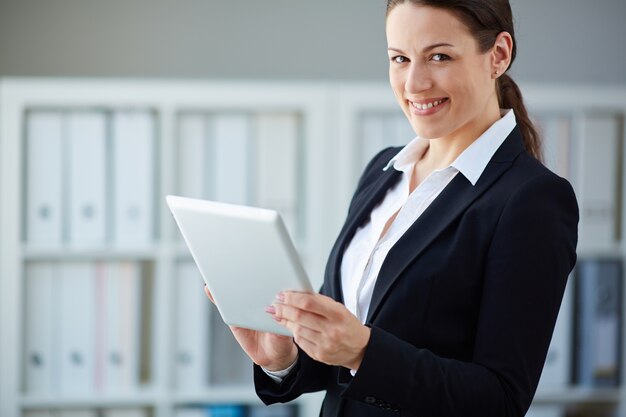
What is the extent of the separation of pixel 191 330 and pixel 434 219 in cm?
160

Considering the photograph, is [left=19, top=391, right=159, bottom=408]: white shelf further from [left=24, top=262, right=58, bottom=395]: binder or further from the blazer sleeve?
the blazer sleeve

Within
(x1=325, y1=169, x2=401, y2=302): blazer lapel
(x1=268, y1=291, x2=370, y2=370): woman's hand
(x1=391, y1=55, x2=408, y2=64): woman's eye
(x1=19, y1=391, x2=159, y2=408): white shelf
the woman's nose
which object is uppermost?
(x1=391, y1=55, x2=408, y2=64): woman's eye

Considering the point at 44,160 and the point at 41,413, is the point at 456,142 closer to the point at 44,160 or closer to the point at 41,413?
the point at 44,160

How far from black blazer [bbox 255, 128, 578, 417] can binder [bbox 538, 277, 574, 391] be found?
1.61 metres

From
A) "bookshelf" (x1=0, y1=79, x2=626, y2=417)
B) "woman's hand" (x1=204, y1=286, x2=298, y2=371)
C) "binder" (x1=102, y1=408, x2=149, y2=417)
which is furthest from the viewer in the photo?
"binder" (x1=102, y1=408, x2=149, y2=417)

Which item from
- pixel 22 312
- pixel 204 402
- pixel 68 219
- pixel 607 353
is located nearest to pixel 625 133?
pixel 607 353

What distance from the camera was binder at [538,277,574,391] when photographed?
2.62 meters

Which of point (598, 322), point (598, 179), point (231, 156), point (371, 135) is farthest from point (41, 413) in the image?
point (598, 179)

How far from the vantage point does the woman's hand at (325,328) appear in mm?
975

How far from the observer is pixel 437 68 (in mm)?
1112

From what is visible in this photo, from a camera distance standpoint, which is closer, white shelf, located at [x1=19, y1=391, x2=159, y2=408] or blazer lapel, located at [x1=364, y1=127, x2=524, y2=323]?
blazer lapel, located at [x1=364, y1=127, x2=524, y2=323]

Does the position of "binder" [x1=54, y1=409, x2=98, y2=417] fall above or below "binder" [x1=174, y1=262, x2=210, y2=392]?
below

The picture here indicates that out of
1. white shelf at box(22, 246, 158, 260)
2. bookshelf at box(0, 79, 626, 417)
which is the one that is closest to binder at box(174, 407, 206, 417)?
bookshelf at box(0, 79, 626, 417)

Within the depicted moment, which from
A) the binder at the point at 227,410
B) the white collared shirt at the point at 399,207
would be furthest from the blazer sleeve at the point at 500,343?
the binder at the point at 227,410
